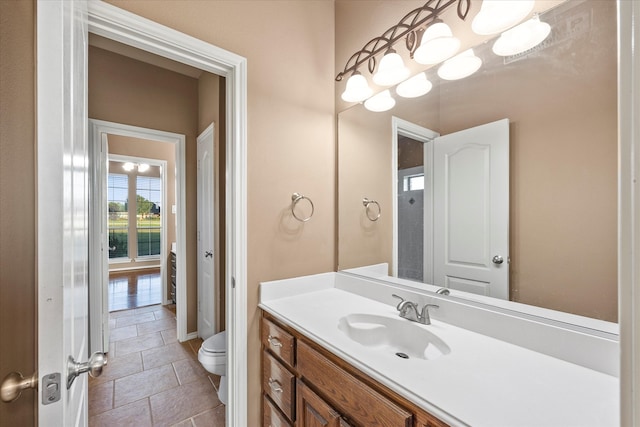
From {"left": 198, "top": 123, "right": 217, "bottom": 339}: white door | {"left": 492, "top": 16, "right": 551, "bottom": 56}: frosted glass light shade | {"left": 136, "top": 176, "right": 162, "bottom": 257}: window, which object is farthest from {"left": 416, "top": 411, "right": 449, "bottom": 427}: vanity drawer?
{"left": 136, "top": 176, "right": 162, "bottom": 257}: window

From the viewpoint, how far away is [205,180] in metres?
2.68

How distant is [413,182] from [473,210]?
1.13 ft

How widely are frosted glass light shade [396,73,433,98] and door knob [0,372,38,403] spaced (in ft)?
5.35

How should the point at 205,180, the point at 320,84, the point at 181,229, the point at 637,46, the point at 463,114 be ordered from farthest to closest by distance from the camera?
the point at 181,229 < the point at 205,180 < the point at 320,84 < the point at 463,114 < the point at 637,46

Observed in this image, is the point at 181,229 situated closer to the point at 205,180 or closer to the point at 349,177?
the point at 205,180

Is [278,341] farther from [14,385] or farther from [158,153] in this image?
[158,153]

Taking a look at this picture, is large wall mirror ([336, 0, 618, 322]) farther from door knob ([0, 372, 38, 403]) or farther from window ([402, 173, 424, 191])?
door knob ([0, 372, 38, 403])

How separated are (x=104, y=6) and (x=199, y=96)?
2.00 m

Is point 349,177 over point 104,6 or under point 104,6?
under

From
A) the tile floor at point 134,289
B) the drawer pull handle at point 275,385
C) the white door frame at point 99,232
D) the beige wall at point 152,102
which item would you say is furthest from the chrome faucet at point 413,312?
the tile floor at point 134,289

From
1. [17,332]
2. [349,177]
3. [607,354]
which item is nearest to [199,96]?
[349,177]

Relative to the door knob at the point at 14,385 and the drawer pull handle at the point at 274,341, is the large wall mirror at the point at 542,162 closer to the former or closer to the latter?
the drawer pull handle at the point at 274,341

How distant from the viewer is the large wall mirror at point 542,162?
0.85 m

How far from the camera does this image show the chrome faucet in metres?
1.20
